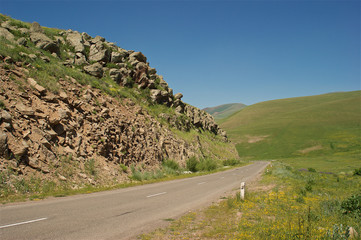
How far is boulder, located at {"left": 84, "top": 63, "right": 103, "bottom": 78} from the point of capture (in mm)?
28548

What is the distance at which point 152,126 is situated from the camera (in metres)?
29.6

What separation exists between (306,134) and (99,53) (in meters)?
115

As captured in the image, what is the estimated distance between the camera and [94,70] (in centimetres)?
2881

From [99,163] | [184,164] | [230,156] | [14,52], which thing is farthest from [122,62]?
[230,156]

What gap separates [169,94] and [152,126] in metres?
15.3

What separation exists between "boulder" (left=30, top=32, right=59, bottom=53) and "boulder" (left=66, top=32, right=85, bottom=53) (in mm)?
3974

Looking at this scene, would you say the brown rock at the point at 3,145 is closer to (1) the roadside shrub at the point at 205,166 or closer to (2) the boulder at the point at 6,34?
(2) the boulder at the point at 6,34

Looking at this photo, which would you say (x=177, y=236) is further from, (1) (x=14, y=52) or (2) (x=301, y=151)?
(2) (x=301, y=151)

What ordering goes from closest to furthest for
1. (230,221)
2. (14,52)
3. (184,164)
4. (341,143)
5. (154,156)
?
(230,221)
(14,52)
(154,156)
(184,164)
(341,143)

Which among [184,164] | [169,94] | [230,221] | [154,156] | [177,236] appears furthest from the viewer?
[169,94]

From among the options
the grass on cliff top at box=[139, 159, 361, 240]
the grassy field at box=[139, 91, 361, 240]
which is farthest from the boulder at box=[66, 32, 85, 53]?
the grass on cliff top at box=[139, 159, 361, 240]

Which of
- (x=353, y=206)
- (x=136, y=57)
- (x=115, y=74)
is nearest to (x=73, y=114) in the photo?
(x=115, y=74)

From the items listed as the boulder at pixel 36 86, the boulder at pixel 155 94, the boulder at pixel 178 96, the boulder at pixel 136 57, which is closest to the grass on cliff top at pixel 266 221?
the boulder at pixel 36 86

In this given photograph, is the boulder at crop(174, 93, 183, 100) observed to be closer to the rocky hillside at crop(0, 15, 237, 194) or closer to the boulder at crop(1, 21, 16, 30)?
the rocky hillside at crop(0, 15, 237, 194)
